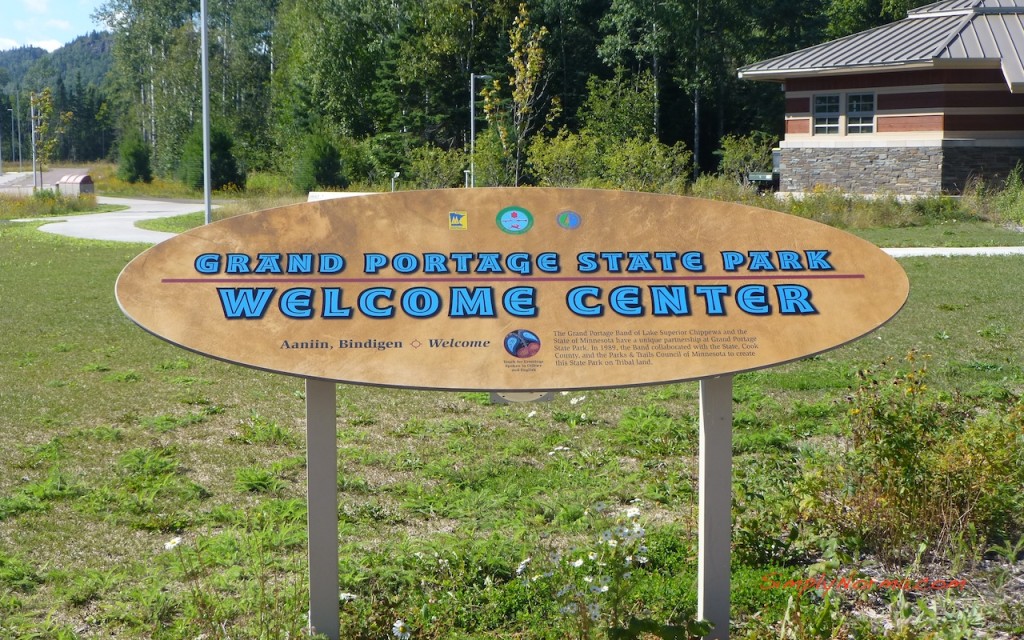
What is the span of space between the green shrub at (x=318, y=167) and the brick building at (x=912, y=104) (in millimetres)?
18419

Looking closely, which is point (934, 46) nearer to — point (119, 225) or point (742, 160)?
point (742, 160)

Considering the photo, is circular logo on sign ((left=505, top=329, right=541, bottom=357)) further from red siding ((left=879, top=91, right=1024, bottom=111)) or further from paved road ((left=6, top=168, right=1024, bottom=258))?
red siding ((left=879, top=91, right=1024, bottom=111))

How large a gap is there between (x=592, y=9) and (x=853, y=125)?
19129mm

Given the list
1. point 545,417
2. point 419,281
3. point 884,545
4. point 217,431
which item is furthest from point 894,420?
point 217,431

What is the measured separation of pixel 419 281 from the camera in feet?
12.3

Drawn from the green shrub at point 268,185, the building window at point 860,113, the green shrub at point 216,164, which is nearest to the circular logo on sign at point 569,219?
the building window at point 860,113

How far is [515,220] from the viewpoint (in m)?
3.93

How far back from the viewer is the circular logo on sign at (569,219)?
3.94 meters

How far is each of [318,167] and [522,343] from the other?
130 ft

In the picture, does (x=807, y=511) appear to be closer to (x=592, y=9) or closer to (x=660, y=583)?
(x=660, y=583)

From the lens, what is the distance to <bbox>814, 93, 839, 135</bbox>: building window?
1155 inches

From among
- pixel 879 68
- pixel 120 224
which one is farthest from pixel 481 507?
pixel 879 68

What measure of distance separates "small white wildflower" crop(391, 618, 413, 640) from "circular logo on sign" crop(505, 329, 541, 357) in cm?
100

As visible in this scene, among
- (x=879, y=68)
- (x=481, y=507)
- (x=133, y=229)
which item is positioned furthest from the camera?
(x=879, y=68)
